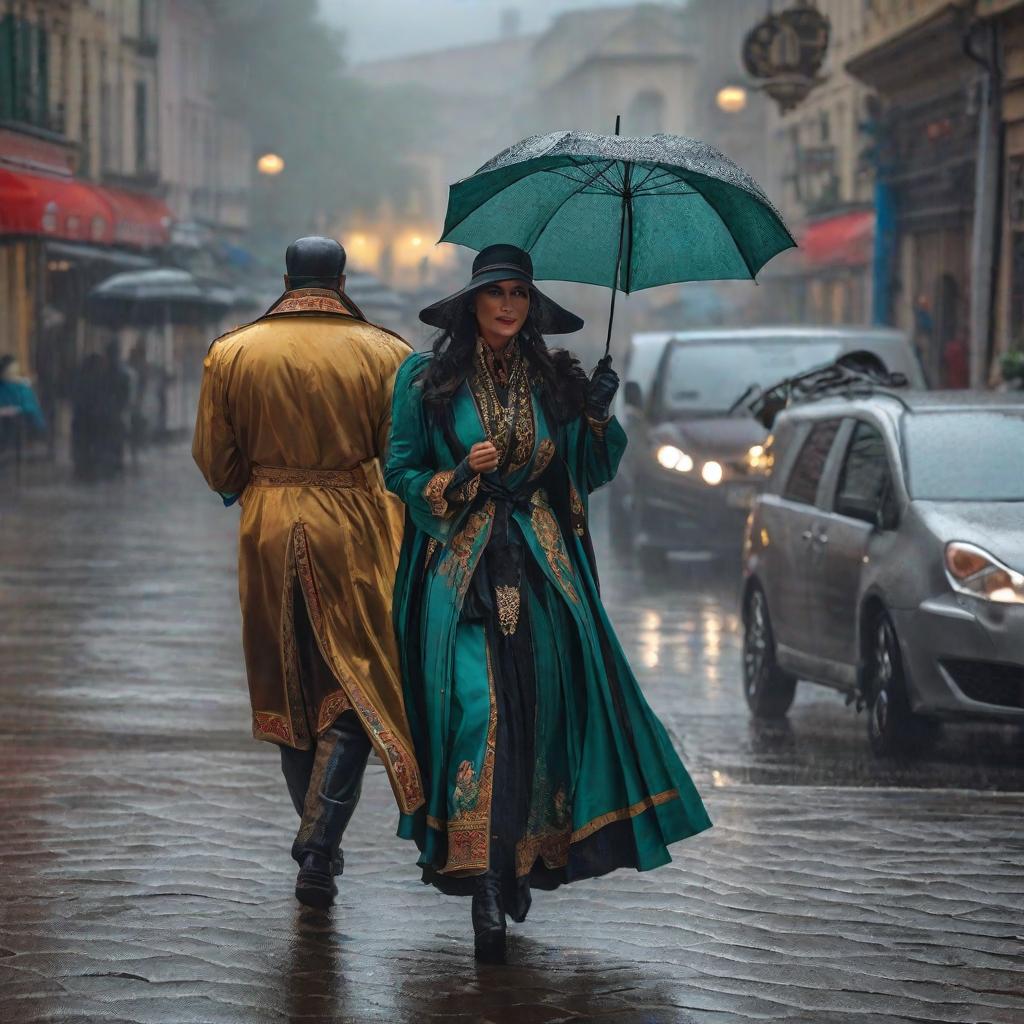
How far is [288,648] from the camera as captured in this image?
271 inches

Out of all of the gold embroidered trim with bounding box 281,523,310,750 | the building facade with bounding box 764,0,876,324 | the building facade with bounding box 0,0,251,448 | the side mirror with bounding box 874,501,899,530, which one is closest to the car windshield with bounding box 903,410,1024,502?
the side mirror with bounding box 874,501,899,530

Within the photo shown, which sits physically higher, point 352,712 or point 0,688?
point 352,712

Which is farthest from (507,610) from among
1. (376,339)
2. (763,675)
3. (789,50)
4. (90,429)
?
(90,429)

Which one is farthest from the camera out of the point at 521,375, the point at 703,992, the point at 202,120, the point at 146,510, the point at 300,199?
the point at 300,199

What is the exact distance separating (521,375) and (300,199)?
8164 centimetres

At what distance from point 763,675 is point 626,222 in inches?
196

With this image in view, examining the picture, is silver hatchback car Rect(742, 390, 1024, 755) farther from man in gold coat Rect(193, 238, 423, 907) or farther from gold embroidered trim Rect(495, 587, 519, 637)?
gold embroidered trim Rect(495, 587, 519, 637)

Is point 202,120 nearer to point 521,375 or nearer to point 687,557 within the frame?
point 687,557

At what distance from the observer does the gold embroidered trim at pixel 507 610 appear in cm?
607

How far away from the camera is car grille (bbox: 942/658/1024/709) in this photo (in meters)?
8.98

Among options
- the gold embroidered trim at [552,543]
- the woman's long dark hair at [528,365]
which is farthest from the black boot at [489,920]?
the woman's long dark hair at [528,365]

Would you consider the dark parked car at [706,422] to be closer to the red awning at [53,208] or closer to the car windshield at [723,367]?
the car windshield at [723,367]

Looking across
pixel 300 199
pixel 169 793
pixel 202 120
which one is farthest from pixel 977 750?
pixel 300 199

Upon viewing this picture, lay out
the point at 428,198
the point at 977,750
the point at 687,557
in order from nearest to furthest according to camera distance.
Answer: the point at 977,750
the point at 687,557
the point at 428,198
